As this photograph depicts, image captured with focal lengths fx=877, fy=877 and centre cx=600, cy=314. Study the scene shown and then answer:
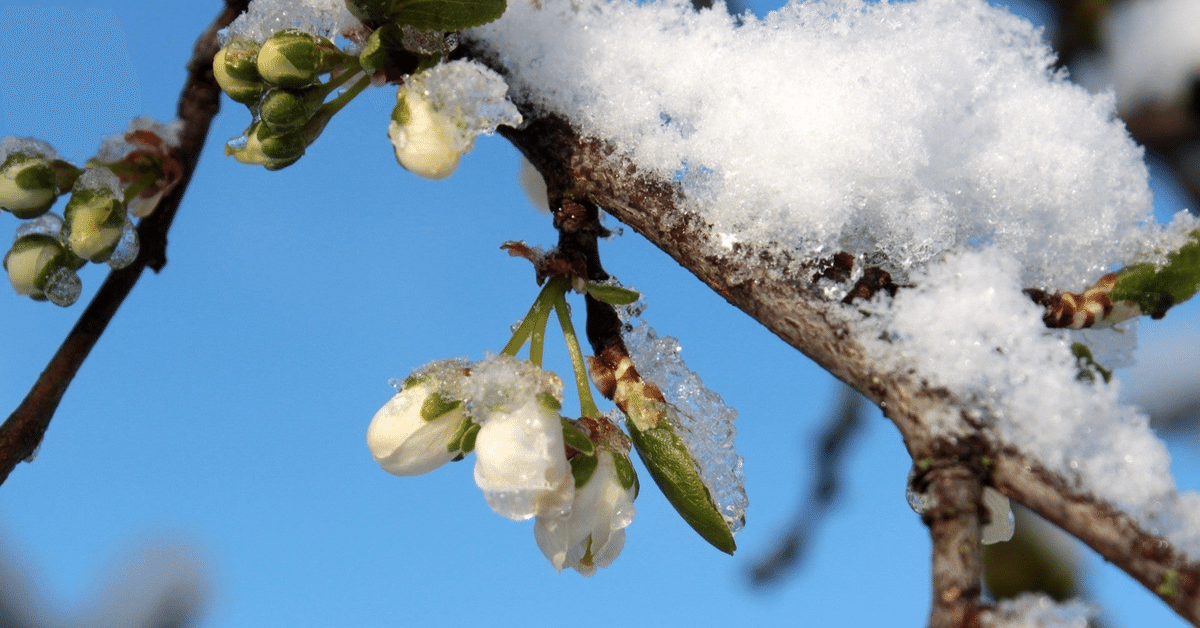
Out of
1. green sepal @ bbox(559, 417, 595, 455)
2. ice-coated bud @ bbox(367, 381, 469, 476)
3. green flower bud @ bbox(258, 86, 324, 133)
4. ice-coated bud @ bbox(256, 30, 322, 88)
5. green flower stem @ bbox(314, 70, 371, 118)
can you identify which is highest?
green flower stem @ bbox(314, 70, 371, 118)

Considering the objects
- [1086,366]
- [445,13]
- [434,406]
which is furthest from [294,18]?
[1086,366]

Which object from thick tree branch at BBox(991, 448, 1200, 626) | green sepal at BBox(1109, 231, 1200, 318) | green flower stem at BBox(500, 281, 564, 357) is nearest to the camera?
thick tree branch at BBox(991, 448, 1200, 626)

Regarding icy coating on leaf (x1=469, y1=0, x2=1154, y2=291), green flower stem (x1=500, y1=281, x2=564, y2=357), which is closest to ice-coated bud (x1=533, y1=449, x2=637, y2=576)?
green flower stem (x1=500, y1=281, x2=564, y2=357)

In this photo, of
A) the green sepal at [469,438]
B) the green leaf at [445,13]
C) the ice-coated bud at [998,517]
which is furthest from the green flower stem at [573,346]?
the ice-coated bud at [998,517]

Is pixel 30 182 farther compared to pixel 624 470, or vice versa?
pixel 30 182

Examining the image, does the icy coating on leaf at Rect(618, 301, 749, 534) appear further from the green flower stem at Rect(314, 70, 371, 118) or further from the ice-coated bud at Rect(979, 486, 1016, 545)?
the green flower stem at Rect(314, 70, 371, 118)

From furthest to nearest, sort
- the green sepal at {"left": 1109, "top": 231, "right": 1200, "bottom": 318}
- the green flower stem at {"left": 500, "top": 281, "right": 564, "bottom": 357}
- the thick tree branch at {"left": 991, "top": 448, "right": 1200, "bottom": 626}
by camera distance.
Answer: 1. the green flower stem at {"left": 500, "top": 281, "right": 564, "bottom": 357}
2. the green sepal at {"left": 1109, "top": 231, "right": 1200, "bottom": 318}
3. the thick tree branch at {"left": 991, "top": 448, "right": 1200, "bottom": 626}

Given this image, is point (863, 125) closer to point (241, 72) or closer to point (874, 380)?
point (874, 380)
